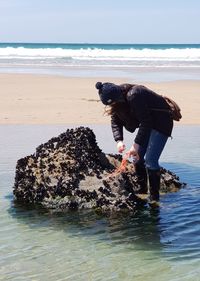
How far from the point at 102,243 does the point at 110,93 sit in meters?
1.59

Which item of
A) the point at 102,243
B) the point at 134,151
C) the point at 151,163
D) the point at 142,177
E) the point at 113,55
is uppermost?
the point at 113,55

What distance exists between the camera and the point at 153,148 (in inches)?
248

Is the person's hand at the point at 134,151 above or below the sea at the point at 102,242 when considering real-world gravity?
above

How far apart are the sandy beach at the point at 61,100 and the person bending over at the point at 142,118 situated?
6263mm

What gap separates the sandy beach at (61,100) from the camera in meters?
13.2

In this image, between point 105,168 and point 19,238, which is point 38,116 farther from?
point 19,238

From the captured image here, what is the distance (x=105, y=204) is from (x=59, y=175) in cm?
72

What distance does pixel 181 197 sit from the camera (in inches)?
266

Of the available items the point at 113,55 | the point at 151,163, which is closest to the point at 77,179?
the point at 151,163

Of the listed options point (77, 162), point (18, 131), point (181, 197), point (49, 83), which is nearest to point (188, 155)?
point (181, 197)

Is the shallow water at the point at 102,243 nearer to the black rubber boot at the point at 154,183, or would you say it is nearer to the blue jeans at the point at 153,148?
the black rubber boot at the point at 154,183

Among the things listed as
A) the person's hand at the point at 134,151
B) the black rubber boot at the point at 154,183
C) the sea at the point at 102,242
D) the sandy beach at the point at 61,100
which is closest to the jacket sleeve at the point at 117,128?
the person's hand at the point at 134,151

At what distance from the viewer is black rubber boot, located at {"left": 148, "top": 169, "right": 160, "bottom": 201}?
6.43m

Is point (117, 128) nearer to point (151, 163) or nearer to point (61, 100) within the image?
point (151, 163)
